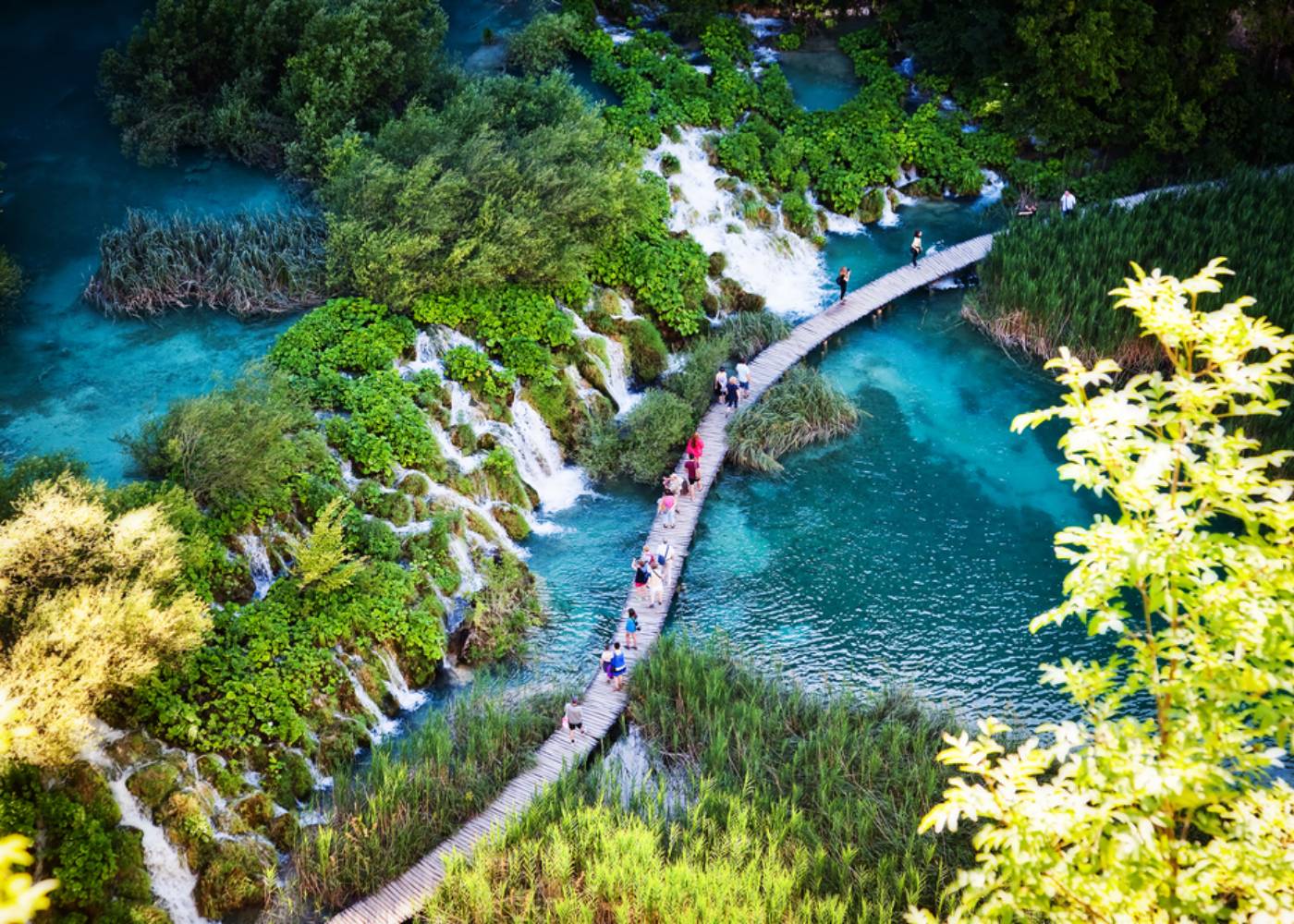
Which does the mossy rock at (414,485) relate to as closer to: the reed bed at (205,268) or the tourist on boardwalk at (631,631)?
the tourist on boardwalk at (631,631)

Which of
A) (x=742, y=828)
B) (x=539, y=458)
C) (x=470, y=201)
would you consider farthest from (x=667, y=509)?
(x=470, y=201)

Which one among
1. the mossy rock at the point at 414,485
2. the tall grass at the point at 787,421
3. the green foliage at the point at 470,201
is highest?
the green foliage at the point at 470,201

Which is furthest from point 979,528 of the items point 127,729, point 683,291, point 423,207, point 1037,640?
point 127,729

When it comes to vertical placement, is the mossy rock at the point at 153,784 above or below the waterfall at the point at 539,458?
below

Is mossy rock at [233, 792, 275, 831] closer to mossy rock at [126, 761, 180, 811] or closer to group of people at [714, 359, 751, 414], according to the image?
mossy rock at [126, 761, 180, 811]

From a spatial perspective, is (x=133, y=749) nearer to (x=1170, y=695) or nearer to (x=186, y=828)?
(x=186, y=828)

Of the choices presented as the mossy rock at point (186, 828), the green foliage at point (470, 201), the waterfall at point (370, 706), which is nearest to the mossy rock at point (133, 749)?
the mossy rock at point (186, 828)

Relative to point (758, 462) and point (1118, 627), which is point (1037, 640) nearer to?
point (758, 462)

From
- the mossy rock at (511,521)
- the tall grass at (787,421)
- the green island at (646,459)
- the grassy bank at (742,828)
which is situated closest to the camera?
the green island at (646,459)
